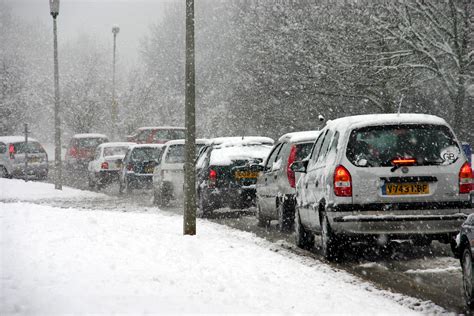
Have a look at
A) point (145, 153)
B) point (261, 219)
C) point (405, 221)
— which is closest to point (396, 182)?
point (405, 221)

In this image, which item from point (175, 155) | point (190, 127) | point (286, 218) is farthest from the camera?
point (175, 155)

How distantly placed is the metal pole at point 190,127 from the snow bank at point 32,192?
1400 cm

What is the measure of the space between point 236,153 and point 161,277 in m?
9.70

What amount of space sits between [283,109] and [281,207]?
72.1 ft

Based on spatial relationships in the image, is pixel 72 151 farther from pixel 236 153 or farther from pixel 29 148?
pixel 236 153

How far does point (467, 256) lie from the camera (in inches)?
→ 290

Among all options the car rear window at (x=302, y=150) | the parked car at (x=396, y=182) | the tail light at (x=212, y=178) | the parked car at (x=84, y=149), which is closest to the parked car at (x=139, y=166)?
the tail light at (x=212, y=178)

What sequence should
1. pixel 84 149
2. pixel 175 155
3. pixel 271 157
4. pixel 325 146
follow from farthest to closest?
pixel 84 149, pixel 175 155, pixel 271 157, pixel 325 146

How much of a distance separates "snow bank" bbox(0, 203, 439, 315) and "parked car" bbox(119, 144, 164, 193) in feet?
45.8

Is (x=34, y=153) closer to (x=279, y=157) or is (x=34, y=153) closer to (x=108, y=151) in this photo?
(x=108, y=151)

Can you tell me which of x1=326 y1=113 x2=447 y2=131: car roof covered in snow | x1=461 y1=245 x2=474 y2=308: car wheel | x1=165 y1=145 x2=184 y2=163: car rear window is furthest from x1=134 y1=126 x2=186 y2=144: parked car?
x1=461 y1=245 x2=474 y2=308: car wheel

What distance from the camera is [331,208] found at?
989cm

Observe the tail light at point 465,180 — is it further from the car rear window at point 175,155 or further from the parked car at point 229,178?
the car rear window at point 175,155

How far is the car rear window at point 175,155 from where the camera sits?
2148 cm
